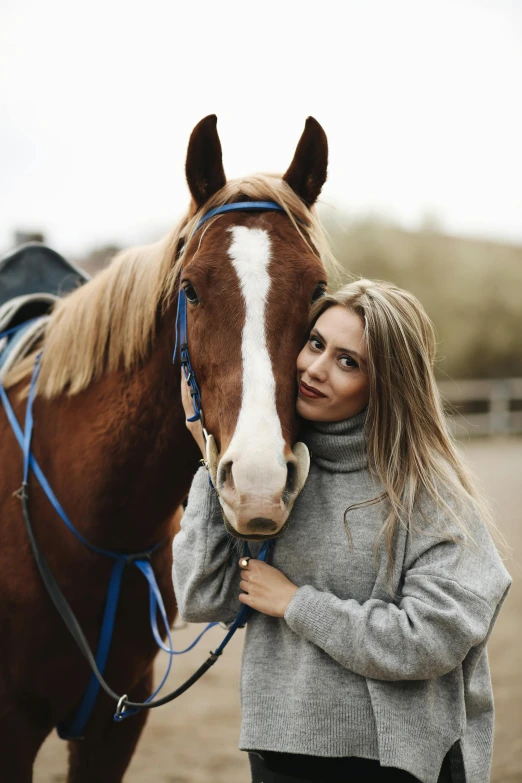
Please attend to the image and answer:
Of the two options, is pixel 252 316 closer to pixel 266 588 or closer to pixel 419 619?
pixel 266 588

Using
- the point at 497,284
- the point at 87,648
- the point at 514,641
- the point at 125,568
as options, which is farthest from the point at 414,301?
the point at 497,284

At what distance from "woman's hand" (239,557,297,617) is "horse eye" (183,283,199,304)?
651mm

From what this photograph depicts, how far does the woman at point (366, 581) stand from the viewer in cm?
138

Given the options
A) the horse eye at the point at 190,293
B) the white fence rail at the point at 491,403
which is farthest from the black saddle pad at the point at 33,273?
the white fence rail at the point at 491,403

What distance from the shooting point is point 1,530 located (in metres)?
2.06

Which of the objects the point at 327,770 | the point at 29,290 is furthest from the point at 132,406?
the point at 29,290

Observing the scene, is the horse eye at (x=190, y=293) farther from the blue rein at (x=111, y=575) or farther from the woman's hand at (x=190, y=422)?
the woman's hand at (x=190, y=422)

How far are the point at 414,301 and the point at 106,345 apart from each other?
965mm

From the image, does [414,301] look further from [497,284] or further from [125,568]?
[497,284]

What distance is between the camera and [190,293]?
1.69m

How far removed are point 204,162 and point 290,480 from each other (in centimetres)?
95

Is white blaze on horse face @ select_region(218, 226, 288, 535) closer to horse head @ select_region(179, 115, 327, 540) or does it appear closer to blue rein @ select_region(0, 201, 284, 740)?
horse head @ select_region(179, 115, 327, 540)

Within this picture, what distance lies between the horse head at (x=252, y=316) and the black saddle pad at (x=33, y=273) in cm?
125

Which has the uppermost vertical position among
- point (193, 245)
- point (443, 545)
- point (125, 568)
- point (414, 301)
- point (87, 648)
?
point (193, 245)
